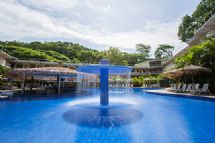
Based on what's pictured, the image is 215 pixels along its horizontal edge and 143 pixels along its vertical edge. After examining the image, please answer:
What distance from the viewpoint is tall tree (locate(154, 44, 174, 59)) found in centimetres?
6273

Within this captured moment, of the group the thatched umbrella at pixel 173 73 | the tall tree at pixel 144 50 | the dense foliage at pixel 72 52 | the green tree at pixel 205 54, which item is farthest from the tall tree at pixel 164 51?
the green tree at pixel 205 54

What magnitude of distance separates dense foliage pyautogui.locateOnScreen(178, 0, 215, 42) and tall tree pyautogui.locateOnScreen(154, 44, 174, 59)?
Result: 925 inches

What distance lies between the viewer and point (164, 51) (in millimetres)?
63875

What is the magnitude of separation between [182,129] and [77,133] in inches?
124

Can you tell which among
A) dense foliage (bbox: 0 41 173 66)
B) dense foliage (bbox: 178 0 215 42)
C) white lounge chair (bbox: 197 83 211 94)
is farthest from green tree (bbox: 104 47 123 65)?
white lounge chair (bbox: 197 83 211 94)

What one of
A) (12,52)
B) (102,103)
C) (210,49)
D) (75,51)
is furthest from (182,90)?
(75,51)

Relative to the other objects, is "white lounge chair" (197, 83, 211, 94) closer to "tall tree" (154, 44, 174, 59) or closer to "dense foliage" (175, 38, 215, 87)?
"dense foliage" (175, 38, 215, 87)

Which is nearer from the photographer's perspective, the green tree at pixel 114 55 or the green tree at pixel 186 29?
the green tree at pixel 186 29

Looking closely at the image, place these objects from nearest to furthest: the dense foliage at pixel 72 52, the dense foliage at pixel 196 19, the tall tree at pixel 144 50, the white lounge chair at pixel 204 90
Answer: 1. the white lounge chair at pixel 204 90
2. the dense foliage at pixel 196 19
3. the dense foliage at pixel 72 52
4. the tall tree at pixel 144 50

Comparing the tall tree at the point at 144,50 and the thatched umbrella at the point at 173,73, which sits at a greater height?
the tall tree at the point at 144,50

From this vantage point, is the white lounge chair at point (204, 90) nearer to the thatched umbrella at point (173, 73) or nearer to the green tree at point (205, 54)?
the green tree at point (205, 54)

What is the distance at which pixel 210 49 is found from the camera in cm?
1462

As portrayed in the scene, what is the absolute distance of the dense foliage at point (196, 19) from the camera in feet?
106

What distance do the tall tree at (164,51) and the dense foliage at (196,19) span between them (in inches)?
925
